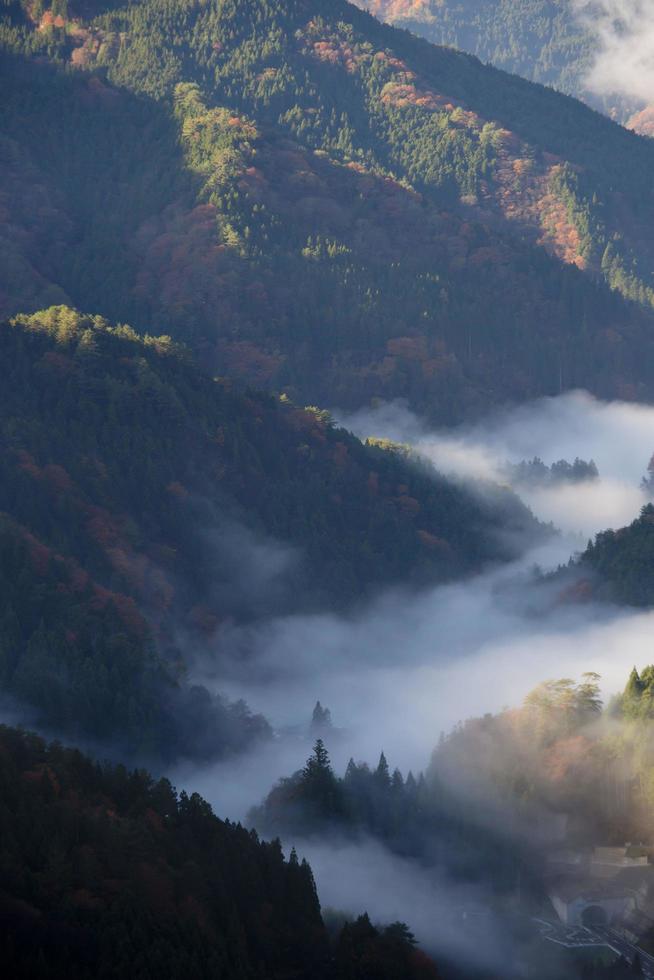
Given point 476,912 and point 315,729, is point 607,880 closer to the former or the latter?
point 476,912

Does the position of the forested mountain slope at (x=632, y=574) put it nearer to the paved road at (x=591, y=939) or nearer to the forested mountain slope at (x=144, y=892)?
the paved road at (x=591, y=939)

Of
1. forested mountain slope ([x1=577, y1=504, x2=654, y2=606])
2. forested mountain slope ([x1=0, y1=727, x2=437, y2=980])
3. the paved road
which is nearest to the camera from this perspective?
forested mountain slope ([x1=0, y1=727, x2=437, y2=980])

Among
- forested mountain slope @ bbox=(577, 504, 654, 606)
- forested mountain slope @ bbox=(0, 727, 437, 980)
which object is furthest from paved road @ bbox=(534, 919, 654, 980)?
forested mountain slope @ bbox=(577, 504, 654, 606)

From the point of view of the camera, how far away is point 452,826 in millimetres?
152375

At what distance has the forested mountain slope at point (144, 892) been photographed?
389ft

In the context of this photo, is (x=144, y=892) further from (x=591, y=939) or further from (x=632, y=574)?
(x=632, y=574)

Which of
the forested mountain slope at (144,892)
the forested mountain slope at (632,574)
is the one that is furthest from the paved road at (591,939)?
the forested mountain slope at (632,574)

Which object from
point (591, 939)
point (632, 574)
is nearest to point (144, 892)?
point (591, 939)

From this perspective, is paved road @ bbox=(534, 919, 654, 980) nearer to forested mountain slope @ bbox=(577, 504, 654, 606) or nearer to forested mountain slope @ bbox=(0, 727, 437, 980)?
forested mountain slope @ bbox=(0, 727, 437, 980)

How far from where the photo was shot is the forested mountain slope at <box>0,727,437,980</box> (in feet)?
389

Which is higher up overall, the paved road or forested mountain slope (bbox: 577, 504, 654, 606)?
forested mountain slope (bbox: 577, 504, 654, 606)

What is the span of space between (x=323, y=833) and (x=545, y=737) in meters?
17.7

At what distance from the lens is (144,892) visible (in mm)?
→ 127938

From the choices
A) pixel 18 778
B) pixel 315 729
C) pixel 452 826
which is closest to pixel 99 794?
pixel 18 778
